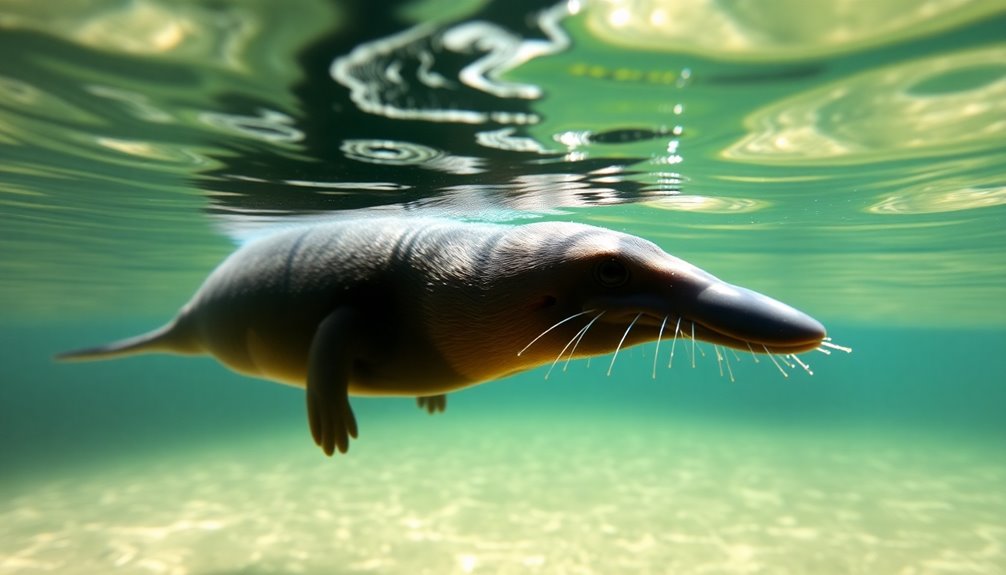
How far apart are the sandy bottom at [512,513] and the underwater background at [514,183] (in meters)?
0.08

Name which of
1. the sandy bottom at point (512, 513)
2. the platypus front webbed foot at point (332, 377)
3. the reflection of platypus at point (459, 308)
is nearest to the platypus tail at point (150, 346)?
the reflection of platypus at point (459, 308)

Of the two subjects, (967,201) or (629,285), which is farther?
(967,201)

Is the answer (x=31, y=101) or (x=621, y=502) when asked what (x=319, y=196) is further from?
(x=621, y=502)

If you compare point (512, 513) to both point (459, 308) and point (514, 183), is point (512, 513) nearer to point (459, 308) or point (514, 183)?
point (514, 183)

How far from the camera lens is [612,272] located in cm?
248

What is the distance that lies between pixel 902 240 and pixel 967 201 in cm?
395

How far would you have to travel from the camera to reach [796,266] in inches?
727

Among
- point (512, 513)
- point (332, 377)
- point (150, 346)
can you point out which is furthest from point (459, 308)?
point (512, 513)

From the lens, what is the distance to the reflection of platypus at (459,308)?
89.8 inches

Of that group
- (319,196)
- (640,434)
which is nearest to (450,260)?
(319,196)

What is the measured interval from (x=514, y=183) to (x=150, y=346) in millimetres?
4691

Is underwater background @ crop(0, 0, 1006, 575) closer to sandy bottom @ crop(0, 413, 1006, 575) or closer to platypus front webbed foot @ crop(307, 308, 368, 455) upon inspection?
sandy bottom @ crop(0, 413, 1006, 575)

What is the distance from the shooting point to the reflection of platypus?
228 cm

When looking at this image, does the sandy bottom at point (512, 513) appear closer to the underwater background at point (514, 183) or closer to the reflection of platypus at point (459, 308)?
the underwater background at point (514, 183)
